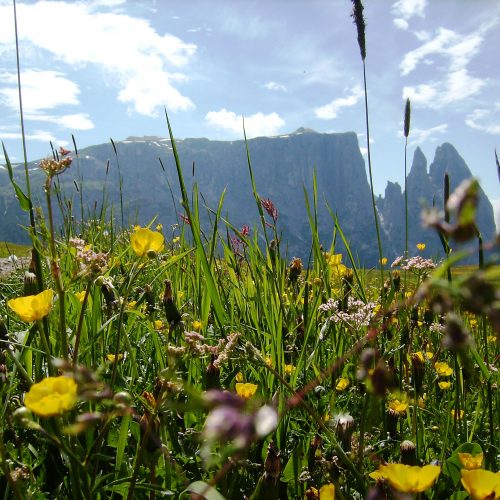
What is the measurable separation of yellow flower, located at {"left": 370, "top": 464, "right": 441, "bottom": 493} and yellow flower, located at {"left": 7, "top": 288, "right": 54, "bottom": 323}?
0.77 m

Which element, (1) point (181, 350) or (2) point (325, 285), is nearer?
(1) point (181, 350)

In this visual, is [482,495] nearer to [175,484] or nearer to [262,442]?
[175,484]

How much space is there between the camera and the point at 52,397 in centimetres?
71

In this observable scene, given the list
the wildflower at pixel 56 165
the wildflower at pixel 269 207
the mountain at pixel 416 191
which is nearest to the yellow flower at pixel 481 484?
the wildflower at pixel 56 165

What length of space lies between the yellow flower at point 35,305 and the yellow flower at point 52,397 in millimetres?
416

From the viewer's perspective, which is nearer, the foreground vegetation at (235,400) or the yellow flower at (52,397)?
the foreground vegetation at (235,400)

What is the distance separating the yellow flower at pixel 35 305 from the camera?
1.13 meters

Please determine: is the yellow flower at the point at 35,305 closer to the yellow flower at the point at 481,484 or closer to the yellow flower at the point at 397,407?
the yellow flower at the point at 481,484

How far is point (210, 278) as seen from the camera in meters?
2.13

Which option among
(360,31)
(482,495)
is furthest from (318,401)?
(360,31)

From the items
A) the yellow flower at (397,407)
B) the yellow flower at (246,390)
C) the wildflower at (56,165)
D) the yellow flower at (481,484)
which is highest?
the wildflower at (56,165)

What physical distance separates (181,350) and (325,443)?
40.6 inches

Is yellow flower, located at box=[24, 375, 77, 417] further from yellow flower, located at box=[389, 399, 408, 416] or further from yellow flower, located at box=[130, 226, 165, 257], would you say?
yellow flower, located at box=[389, 399, 408, 416]

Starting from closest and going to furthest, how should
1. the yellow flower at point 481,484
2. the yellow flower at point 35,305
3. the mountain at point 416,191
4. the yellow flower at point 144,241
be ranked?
the yellow flower at point 481,484 → the yellow flower at point 35,305 → the yellow flower at point 144,241 → the mountain at point 416,191
